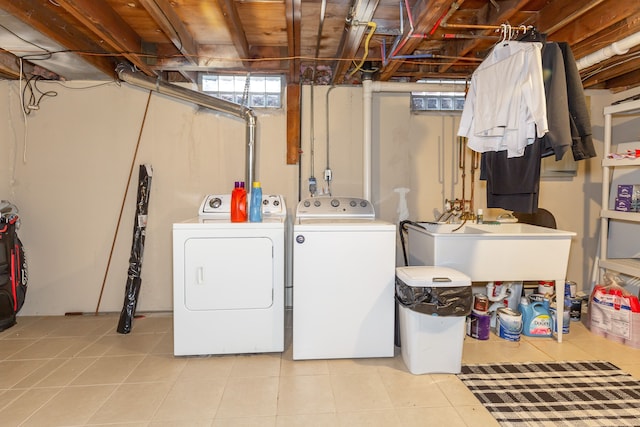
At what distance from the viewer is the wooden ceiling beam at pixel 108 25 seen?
77.8 inches

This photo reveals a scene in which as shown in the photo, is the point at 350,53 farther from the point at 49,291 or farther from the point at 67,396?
the point at 49,291

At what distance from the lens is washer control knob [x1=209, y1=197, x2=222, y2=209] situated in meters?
2.96

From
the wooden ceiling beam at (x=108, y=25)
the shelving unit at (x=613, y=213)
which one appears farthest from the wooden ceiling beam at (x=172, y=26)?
the shelving unit at (x=613, y=213)

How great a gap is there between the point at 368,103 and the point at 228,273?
186cm

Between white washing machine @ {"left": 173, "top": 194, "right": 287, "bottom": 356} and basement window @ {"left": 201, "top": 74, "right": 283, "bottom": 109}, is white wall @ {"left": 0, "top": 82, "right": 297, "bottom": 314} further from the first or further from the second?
white washing machine @ {"left": 173, "top": 194, "right": 287, "bottom": 356}

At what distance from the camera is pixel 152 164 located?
332 cm

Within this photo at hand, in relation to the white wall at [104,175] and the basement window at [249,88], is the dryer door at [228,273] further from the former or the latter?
the basement window at [249,88]

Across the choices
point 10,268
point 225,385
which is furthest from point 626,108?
point 10,268

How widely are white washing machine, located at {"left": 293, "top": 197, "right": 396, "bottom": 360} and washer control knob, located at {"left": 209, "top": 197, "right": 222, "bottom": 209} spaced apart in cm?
94

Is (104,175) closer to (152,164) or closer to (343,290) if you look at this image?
(152,164)

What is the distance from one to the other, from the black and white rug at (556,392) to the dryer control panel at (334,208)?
131 cm

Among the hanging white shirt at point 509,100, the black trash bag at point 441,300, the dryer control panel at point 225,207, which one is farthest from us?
the dryer control panel at point 225,207

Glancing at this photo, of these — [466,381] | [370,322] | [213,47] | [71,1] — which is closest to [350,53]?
[213,47]

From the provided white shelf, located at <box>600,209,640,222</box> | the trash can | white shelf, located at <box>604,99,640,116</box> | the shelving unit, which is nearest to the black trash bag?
the trash can
